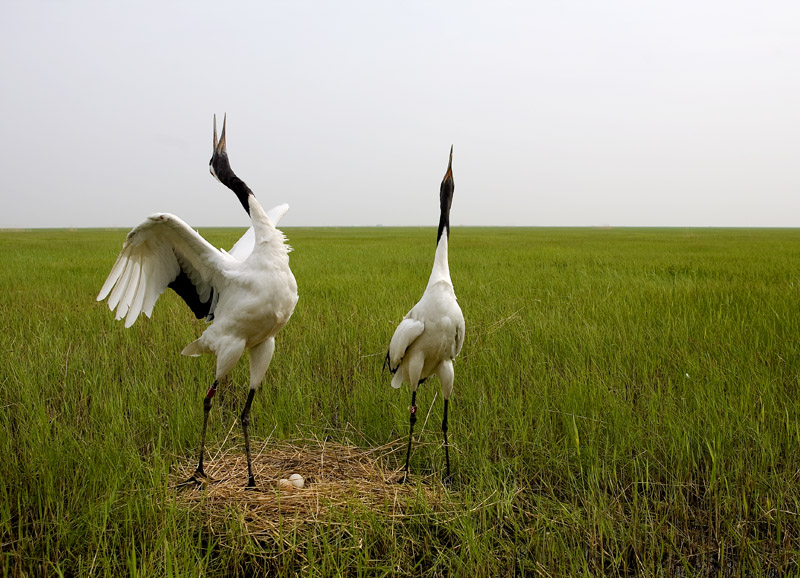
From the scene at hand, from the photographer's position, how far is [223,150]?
3193 mm

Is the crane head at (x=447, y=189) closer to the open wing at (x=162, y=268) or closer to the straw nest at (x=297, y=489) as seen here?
the open wing at (x=162, y=268)

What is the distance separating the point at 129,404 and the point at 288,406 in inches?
47.0

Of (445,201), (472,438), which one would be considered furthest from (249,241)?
(472,438)

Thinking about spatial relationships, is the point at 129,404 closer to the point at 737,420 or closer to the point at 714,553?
the point at 714,553

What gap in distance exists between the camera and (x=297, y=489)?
2744 millimetres

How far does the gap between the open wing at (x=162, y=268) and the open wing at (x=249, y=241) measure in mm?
539

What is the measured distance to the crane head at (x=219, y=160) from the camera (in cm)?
311

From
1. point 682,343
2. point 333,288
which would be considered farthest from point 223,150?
point 333,288

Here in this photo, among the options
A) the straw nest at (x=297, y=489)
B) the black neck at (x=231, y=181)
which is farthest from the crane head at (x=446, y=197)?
the straw nest at (x=297, y=489)

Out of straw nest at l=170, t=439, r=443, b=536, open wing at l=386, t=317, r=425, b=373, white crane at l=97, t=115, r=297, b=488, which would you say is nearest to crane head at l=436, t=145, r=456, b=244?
open wing at l=386, t=317, r=425, b=373

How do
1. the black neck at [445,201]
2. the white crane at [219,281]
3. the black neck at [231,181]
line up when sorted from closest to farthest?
the white crane at [219,281] < the black neck at [231,181] < the black neck at [445,201]

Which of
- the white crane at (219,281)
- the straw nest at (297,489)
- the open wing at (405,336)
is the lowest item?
the straw nest at (297,489)

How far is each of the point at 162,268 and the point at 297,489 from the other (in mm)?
1574

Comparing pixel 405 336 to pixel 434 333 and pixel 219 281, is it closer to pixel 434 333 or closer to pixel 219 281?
pixel 434 333
